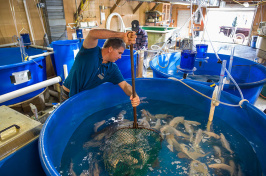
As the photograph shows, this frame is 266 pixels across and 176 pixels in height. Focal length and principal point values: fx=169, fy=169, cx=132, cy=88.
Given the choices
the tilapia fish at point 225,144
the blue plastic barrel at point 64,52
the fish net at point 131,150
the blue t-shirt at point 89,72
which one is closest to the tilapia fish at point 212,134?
the tilapia fish at point 225,144

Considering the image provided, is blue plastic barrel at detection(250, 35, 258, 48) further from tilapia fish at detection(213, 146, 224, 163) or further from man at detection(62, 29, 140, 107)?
man at detection(62, 29, 140, 107)

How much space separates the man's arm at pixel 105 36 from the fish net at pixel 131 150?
3.82 ft

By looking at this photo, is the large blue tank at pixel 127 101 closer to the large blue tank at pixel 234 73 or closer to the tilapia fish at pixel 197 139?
the large blue tank at pixel 234 73

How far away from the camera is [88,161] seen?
189 cm

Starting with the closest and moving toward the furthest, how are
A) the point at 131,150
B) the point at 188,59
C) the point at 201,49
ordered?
the point at 131,150 < the point at 188,59 < the point at 201,49

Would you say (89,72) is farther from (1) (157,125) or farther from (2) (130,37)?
(1) (157,125)

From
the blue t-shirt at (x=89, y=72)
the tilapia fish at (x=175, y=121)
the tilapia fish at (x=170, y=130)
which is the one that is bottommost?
the tilapia fish at (x=170, y=130)

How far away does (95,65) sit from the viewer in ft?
7.36

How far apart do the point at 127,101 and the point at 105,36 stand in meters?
1.47

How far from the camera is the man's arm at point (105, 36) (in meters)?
1.69

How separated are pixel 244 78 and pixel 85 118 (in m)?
4.21

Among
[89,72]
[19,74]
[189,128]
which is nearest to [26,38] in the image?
[19,74]

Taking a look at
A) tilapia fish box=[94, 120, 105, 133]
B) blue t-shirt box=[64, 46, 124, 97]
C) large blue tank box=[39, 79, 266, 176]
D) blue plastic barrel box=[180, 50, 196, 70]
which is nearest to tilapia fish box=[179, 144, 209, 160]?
large blue tank box=[39, 79, 266, 176]

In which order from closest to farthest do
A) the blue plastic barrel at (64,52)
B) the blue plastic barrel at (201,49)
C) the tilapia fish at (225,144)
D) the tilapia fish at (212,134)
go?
the tilapia fish at (225,144), the tilapia fish at (212,134), the blue plastic barrel at (64,52), the blue plastic barrel at (201,49)
